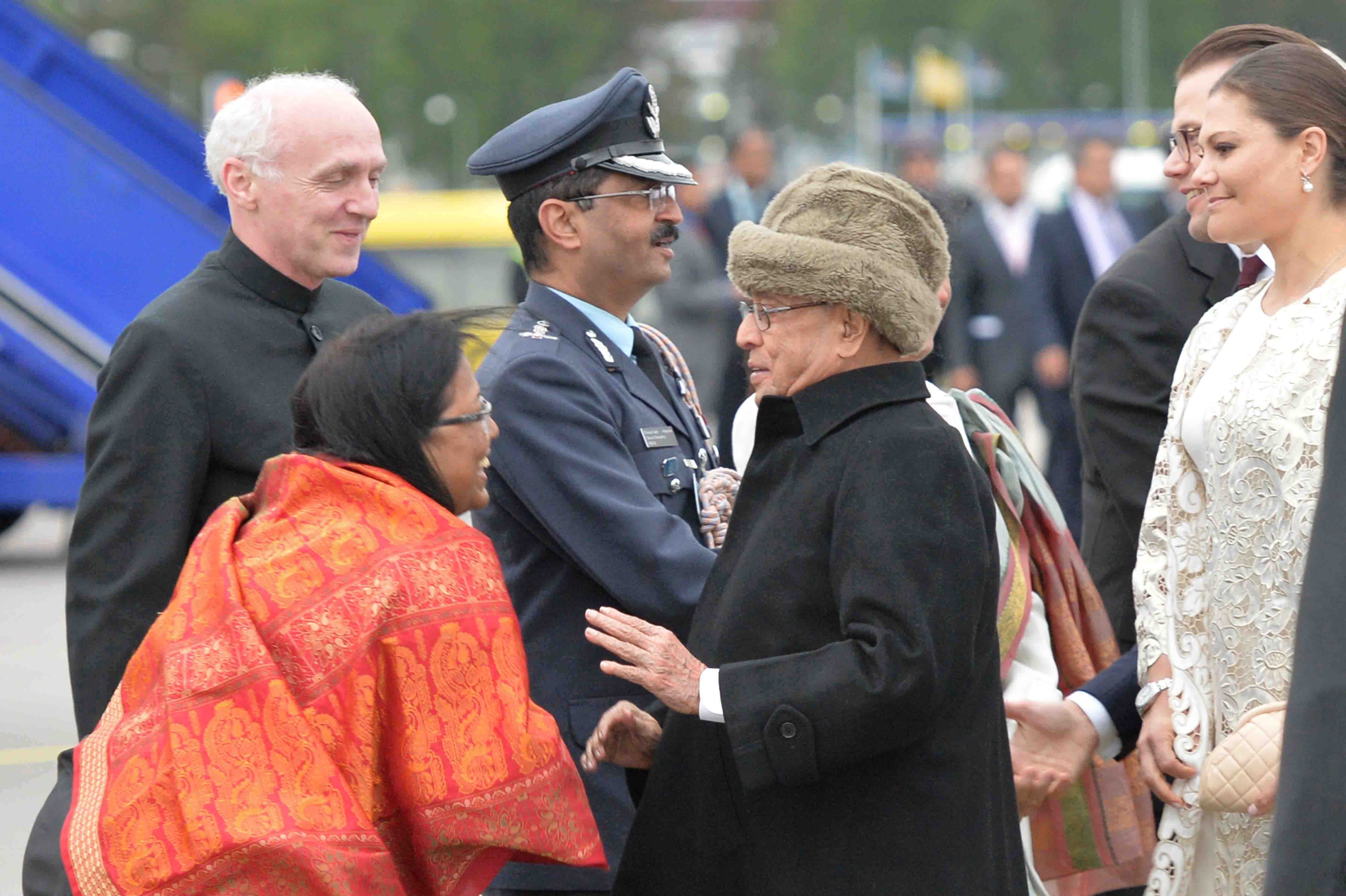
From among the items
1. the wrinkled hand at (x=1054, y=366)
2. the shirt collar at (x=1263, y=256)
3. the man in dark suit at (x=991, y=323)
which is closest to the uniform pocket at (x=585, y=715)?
the shirt collar at (x=1263, y=256)

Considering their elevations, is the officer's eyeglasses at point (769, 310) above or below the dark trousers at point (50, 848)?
above

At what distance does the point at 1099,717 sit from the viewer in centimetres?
320

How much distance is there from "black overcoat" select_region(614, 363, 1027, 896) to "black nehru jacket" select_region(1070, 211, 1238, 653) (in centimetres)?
143

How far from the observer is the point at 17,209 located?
9.88 metres

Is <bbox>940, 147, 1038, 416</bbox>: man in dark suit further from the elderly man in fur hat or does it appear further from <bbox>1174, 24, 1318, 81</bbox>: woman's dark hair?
the elderly man in fur hat

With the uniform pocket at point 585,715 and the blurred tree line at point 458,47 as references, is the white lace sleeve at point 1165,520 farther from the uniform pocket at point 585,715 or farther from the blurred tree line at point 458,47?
the blurred tree line at point 458,47

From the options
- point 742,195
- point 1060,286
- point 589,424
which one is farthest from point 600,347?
point 742,195

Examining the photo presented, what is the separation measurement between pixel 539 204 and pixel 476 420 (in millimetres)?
801

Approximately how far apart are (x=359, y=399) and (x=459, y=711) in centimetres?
49

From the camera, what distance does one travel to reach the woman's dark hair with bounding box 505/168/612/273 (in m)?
3.27

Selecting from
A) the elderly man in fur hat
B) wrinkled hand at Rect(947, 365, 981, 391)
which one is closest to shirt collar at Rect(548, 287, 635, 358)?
the elderly man in fur hat

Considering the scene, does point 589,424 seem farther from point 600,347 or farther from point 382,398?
point 382,398

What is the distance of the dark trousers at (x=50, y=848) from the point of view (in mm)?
2504

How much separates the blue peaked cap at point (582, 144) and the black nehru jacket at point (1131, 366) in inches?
45.5
